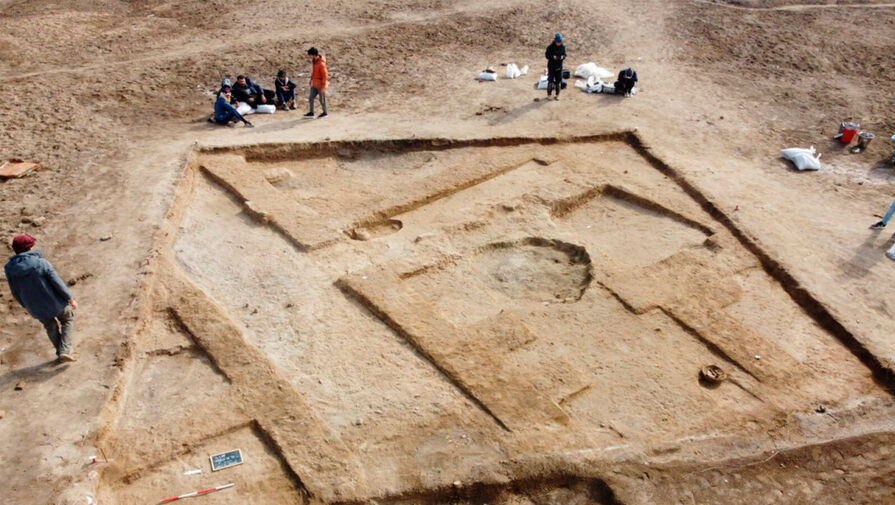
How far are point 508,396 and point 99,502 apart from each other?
3.40 metres

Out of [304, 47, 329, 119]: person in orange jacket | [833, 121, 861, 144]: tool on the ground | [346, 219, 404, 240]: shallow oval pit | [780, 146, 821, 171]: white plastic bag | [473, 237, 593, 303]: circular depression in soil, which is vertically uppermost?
[304, 47, 329, 119]: person in orange jacket

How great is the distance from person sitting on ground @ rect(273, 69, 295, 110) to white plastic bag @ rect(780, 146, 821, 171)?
834cm

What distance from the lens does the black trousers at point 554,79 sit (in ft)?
39.6

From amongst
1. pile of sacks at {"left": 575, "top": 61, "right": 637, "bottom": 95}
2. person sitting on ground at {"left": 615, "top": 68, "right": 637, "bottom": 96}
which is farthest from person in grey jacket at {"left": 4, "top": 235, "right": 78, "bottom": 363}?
person sitting on ground at {"left": 615, "top": 68, "right": 637, "bottom": 96}

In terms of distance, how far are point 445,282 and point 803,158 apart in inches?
251

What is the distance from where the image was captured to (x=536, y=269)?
324 inches

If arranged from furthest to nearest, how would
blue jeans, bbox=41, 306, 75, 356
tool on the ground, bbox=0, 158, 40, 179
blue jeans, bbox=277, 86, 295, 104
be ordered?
blue jeans, bbox=277, 86, 295, 104, tool on the ground, bbox=0, 158, 40, 179, blue jeans, bbox=41, 306, 75, 356

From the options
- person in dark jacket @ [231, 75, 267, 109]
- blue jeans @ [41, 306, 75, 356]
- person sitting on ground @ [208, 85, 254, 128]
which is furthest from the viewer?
person in dark jacket @ [231, 75, 267, 109]

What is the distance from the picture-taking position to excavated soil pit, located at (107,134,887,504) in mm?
5633

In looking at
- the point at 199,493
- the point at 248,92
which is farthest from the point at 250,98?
the point at 199,493

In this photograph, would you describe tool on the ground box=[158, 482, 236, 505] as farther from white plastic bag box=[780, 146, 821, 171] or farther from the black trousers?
white plastic bag box=[780, 146, 821, 171]

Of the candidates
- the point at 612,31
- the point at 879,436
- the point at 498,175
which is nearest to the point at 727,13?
the point at 612,31

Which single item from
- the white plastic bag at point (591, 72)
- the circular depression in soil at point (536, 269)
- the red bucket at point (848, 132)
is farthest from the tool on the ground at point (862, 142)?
the circular depression in soil at point (536, 269)

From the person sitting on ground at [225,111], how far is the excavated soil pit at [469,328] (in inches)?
48.6
